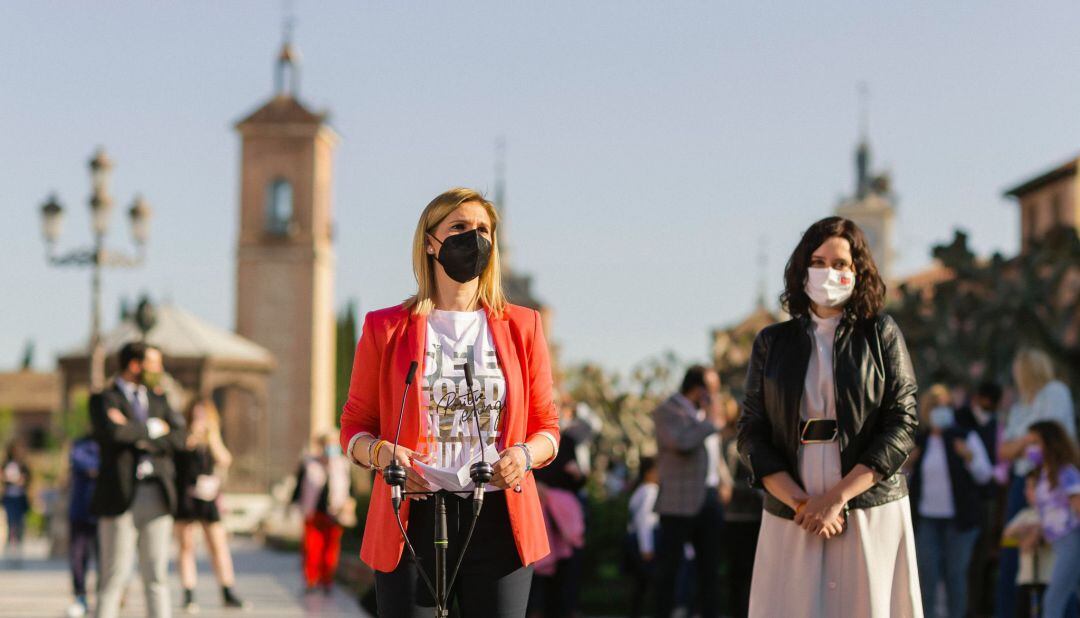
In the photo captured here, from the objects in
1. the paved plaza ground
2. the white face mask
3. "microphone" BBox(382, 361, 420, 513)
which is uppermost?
the white face mask

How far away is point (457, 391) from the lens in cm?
483

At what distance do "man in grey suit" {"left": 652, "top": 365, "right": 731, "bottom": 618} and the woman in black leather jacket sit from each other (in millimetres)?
4826

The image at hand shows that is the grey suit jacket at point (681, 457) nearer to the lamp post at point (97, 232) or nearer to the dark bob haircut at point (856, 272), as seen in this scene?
the dark bob haircut at point (856, 272)

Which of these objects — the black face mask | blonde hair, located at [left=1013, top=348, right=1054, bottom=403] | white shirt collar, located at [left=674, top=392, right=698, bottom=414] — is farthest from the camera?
white shirt collar, located at [left=674, top=392, right=698, bottom=414]

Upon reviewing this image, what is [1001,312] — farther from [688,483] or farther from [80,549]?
[80,549]

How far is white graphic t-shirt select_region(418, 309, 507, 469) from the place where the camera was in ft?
15.7

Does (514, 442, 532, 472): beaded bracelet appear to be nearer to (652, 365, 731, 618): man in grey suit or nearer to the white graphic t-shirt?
the white graphic t-shirt

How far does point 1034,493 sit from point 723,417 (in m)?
3.50

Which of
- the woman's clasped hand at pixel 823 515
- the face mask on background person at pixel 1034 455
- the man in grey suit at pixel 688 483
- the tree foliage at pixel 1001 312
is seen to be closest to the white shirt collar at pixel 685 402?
the man in grey suit at pixel 688 483

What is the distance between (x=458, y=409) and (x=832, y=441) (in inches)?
54.4

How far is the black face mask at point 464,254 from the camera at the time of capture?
483cm

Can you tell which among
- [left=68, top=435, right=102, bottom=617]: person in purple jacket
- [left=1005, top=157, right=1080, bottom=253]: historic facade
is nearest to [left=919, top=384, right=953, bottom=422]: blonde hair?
[left=68, top=435, right=102, bottom=617]: person in purple jacket

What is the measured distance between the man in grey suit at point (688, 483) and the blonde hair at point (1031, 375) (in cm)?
194

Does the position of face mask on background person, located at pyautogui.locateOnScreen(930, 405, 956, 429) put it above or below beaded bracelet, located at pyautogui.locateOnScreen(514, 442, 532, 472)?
below
